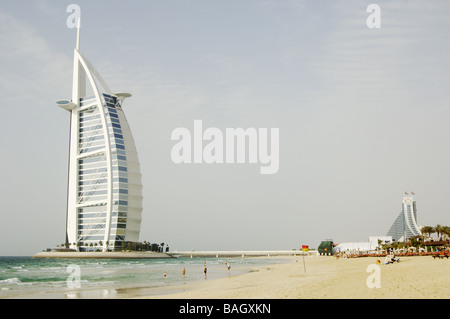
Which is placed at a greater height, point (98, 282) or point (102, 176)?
point (102, 176)

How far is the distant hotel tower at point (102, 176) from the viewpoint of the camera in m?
122

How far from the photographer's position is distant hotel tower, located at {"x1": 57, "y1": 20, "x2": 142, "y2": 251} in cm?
12150

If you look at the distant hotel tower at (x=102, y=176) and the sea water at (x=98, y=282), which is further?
the distant hotel tower at (x=102, y=176)

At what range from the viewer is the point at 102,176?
404 ft

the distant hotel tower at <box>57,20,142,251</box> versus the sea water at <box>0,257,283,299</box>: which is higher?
the distant hotel tower at <box>57,20,142,251</box>

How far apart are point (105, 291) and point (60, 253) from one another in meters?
104

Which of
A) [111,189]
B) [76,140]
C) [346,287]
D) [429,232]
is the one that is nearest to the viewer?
[346,287]

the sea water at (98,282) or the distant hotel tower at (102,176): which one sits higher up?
the distant hotel tower at (102,176)

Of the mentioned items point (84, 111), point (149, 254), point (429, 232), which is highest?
point (84, 111)

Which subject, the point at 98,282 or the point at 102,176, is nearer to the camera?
the point at 98,282

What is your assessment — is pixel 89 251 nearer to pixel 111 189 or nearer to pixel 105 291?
pixel 111 189
